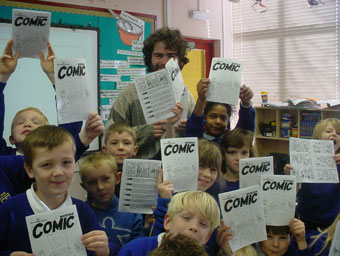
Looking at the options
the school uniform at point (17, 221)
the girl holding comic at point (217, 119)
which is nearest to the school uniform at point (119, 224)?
the school uniform at point (17, 221)

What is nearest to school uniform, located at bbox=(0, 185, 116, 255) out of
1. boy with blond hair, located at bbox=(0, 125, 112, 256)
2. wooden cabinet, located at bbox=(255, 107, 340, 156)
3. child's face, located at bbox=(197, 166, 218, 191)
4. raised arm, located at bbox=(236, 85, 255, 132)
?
boy with blond hair, located at bbox=(0, 125, 112, 256)

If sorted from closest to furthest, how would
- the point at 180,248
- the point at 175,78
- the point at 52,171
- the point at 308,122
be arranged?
the point at 180,248 < the point at 52,171 < the point at 175,78 < the point at 308,122

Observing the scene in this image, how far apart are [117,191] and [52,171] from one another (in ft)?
2.34

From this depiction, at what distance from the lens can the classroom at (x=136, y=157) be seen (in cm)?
138

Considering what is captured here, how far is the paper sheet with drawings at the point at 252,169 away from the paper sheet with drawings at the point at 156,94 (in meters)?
0.50

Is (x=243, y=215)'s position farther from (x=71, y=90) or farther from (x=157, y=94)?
(x=71, y=90)

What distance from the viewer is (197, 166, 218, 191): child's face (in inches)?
80.1

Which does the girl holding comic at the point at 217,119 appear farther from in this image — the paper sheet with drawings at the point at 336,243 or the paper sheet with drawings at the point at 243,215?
the paper sheet with drawings at the point at 336,243

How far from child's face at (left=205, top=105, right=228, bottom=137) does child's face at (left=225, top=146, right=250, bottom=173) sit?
6.9 inches

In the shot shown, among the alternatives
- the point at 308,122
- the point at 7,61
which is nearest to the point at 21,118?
the point at 7,61

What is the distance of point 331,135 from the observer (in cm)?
247

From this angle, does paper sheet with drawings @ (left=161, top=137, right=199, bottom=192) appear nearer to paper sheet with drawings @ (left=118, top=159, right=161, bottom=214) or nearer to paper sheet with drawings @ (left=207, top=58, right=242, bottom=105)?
paper sheet with drawings @ (left=118, top=159, right=161, bottom=214)

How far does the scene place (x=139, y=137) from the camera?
2.29 meters

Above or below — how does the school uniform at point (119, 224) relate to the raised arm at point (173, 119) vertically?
below
